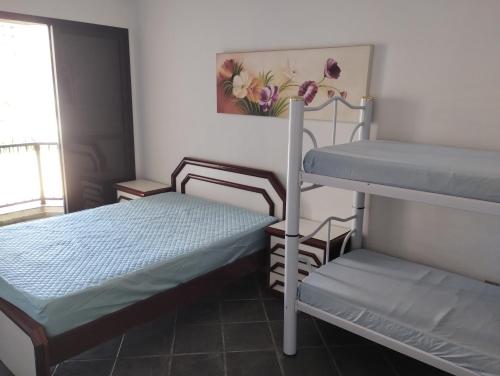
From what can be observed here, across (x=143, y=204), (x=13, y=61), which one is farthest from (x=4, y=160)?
(x=143, y=204)

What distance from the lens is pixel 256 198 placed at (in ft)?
11.4

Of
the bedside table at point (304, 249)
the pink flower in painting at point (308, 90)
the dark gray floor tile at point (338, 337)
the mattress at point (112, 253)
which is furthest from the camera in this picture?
the pink flower in painting at point (308, 90)

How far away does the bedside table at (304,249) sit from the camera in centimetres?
272

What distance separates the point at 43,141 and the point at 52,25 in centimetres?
232

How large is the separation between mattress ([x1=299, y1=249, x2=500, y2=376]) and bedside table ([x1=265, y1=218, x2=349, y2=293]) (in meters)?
0.20

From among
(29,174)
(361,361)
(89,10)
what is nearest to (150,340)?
(361,361)

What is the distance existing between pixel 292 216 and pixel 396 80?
1.20m

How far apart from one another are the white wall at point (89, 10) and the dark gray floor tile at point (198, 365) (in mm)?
2845

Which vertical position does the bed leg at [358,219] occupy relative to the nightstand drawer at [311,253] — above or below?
above

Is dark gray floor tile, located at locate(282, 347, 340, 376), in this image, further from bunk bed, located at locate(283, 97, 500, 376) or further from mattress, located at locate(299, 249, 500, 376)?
mattress, located at locate(299, 249, 500, 376)

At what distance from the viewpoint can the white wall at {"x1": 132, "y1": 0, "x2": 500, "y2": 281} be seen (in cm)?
230

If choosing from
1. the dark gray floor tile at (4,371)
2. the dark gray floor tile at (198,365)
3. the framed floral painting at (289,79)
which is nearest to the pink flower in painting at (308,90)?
the framed floral painting at (289,79)

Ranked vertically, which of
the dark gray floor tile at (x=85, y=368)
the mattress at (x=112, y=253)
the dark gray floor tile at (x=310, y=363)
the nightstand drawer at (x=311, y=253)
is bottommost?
the dark gray floor tile at (x=85, y=368)

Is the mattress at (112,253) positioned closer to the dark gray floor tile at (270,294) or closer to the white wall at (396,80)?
the dark gray floor tile at (270,294)
